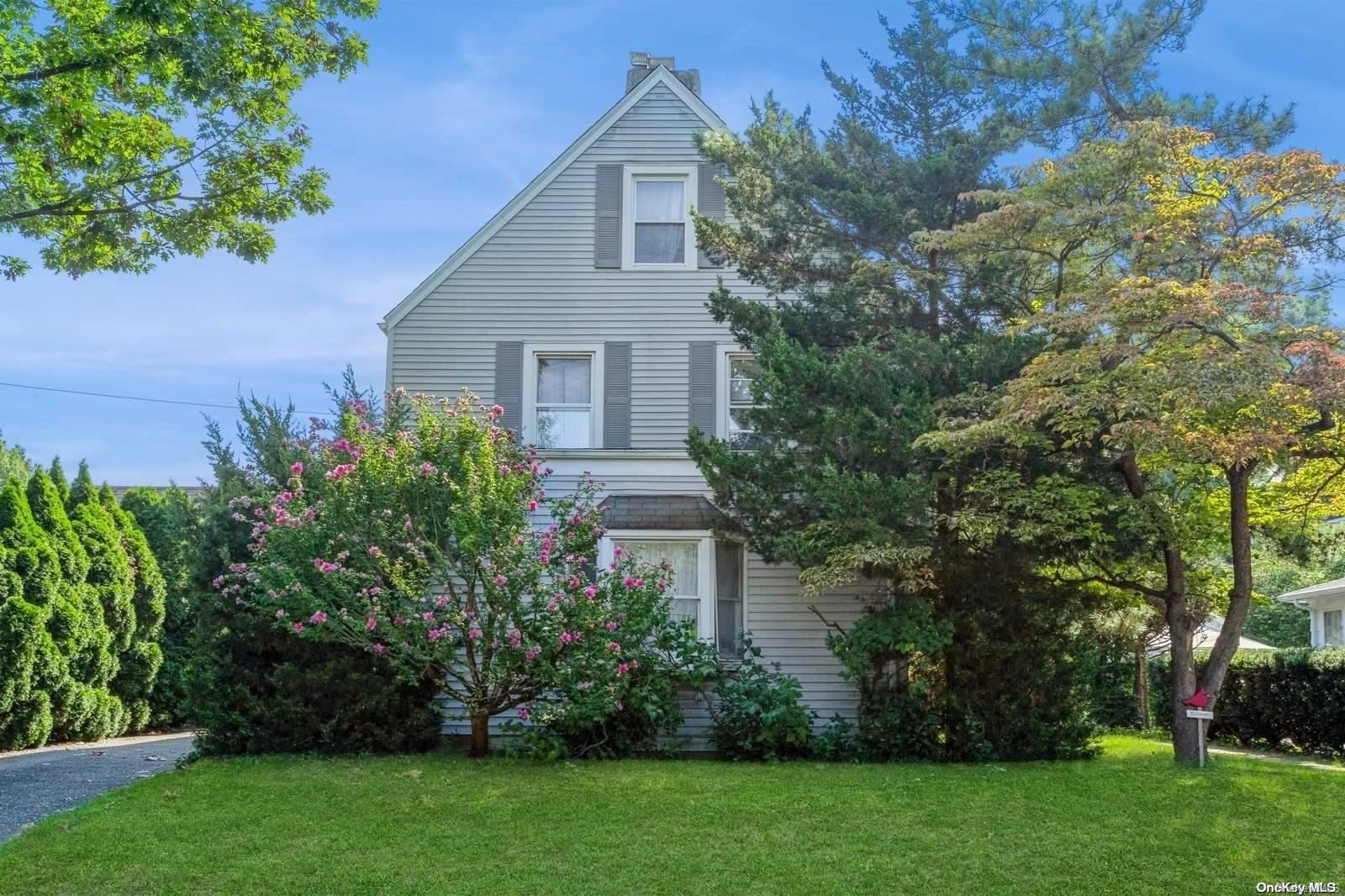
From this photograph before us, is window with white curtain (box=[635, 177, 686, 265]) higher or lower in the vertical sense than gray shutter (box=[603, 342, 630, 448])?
higher

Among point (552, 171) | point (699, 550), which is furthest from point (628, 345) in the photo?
point (699, 550)

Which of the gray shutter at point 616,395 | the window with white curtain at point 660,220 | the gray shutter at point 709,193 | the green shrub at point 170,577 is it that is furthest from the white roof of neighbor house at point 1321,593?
the green shrub at point 170,577

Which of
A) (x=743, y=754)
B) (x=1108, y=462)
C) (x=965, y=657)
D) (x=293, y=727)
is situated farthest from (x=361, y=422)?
(x=1108, y=462)

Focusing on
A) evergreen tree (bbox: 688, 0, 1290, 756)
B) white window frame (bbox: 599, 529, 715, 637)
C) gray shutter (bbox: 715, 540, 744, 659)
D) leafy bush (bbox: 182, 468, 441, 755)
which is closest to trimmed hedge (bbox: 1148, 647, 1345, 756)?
evergreen tree (bbox: 688, 0, 1290, 756)

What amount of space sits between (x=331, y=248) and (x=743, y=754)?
6.95 meters

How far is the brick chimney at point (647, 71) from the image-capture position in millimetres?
15993

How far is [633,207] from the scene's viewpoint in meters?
14.4

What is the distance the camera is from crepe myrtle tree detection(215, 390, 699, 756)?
10.1 meters

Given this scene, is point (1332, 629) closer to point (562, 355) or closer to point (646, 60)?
point (562, 355)

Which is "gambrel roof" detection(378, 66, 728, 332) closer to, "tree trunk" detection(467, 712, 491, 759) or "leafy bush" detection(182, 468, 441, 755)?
"leafy bush" detection(182, 468, 441, 755)

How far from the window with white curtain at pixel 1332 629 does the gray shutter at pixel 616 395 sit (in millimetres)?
16490

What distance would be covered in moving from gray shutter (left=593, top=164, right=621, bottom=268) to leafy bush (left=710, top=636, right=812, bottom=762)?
5472 mm

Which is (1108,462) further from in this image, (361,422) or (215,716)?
(215,716)

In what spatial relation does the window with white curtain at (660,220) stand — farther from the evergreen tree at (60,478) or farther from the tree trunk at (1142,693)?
the tree trunk at (1142,693)
